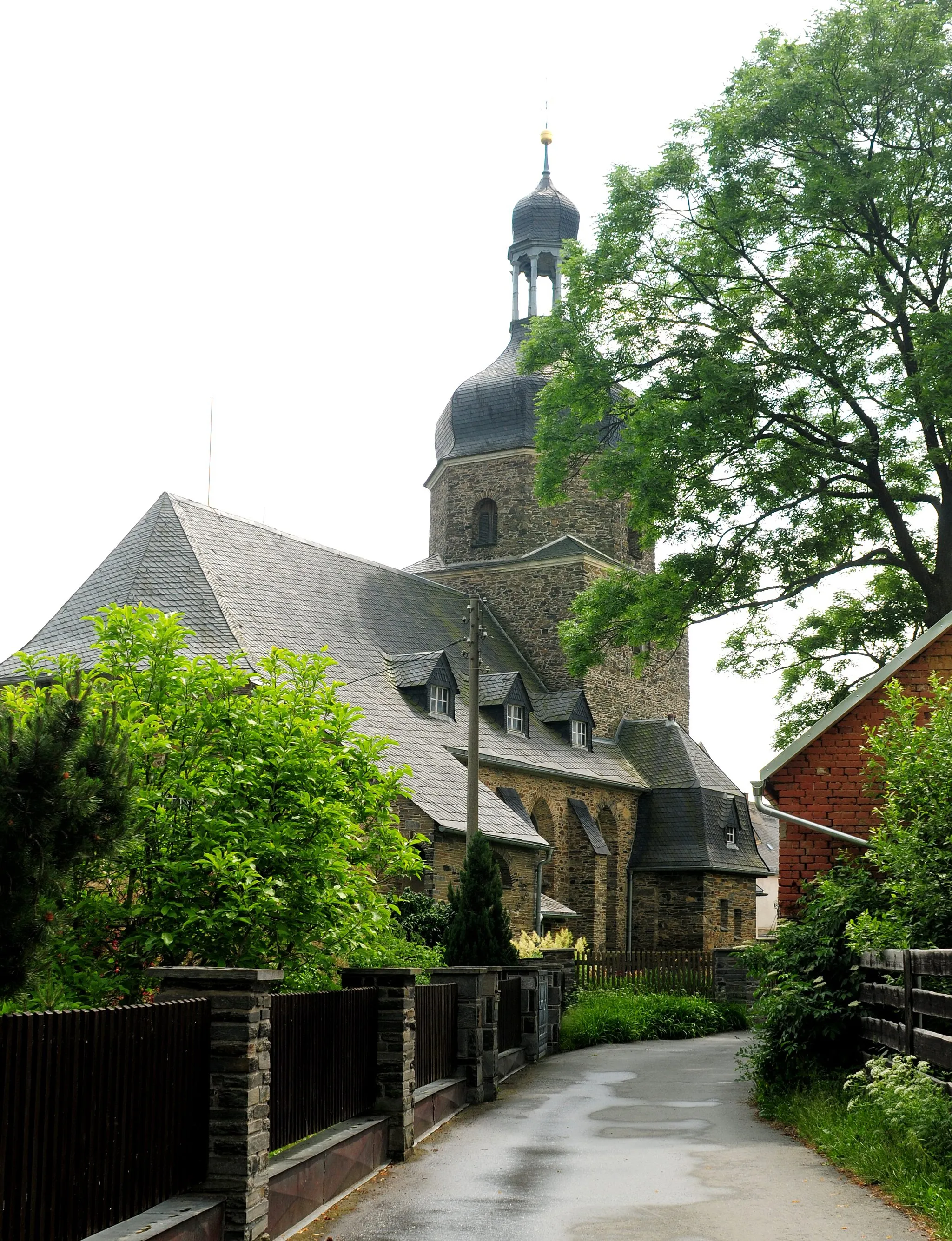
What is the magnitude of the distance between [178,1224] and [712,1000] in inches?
1005

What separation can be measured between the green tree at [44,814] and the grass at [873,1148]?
4767 mm

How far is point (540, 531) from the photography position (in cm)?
4103

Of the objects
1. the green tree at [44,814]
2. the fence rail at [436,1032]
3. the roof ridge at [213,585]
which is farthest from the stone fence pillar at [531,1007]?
the green tree at [44,814]

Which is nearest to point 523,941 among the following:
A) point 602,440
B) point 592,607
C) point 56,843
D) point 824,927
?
point 592,607

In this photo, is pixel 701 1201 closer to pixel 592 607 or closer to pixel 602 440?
pixel 592 607

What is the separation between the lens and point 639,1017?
80.4 ft

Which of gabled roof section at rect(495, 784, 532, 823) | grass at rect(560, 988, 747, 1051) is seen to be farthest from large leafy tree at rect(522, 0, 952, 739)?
gabled roof section at rect(495, 784, 532, 823)

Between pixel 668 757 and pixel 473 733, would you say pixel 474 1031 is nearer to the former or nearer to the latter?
pixel 473 733

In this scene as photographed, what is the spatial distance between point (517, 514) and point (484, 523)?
4.34 ft

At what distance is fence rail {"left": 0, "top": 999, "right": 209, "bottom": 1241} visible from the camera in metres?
5.07

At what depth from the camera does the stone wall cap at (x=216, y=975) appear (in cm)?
704

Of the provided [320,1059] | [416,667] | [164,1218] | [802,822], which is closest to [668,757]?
[416,667]

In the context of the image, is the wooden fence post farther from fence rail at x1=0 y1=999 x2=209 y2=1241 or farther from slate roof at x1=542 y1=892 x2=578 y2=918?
slate roof at x1=542 y1=892 x2=578 y2=918

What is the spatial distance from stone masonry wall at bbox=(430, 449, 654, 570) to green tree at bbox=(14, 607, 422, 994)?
3013 centimetres
